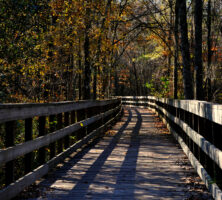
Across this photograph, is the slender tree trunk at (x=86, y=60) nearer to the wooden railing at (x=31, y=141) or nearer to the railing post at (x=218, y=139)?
the wooden railing at (x=31, y=141)

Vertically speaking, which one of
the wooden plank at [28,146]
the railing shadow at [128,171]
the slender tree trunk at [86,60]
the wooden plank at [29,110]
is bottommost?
the railing shadow at [128,171]

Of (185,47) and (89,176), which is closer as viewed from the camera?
(89,176)

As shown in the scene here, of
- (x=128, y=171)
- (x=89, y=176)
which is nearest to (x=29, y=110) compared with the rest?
(x=89, y=176)

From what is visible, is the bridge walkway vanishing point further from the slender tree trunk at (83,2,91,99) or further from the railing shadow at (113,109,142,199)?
the slender tree trunk at (83,2,91,99)

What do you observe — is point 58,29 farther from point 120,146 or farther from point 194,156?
point 194,156

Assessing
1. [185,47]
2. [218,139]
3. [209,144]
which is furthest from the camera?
[185,47]

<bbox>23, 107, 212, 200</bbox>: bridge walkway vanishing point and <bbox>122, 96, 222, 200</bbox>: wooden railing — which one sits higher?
<bbox>122, 96, 222, 200</bbox>: wooden railing

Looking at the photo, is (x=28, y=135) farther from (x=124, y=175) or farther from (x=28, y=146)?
(x=124, y=175)

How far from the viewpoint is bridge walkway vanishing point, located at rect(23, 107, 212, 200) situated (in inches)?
216

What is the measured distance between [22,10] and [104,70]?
507 inches

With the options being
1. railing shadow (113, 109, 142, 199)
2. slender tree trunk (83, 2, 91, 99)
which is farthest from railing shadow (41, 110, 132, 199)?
slender tree trunk (83, 2, 91, 99)

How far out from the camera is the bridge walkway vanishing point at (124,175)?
5.48 metres

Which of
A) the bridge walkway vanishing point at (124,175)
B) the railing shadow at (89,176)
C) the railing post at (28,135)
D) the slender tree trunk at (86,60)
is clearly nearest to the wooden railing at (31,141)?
the railing post at (28,135)

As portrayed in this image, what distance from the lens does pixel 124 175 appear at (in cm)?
674
